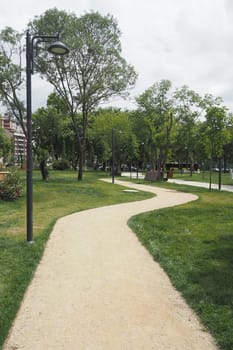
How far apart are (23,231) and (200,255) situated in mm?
4293

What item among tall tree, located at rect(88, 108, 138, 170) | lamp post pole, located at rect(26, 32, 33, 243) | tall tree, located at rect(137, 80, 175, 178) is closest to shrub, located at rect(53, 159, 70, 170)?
tall tree, located at rect(88, 108, 138, 170)

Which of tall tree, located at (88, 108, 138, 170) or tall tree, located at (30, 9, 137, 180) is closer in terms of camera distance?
tall tree, located at (30, 9, 137, 180)

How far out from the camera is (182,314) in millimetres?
3906

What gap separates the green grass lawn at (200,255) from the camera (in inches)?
154

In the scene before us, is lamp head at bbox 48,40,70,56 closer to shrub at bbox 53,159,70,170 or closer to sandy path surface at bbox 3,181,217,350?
sandy path surface at bbox 3,181,217,350

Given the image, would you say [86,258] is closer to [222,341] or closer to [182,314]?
[182,314]

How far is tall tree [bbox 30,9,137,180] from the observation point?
2400 cm

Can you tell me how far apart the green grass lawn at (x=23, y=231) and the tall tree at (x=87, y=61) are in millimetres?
10550

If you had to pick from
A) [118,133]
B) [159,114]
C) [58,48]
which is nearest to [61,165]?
[118,133]

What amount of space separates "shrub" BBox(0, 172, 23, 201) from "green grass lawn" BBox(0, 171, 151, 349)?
1.14 ft

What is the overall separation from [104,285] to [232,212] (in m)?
7.92

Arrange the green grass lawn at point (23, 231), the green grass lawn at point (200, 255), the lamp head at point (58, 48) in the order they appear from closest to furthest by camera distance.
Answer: the green grass lawn at point (200, 255) < the green grass lawn at point (23, 231) < the lamp head at point (58, 48)

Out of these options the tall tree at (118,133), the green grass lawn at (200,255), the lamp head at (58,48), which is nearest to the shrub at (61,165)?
the tall tree at (118,133)

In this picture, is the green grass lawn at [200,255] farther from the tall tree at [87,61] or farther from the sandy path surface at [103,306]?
the tall tree at [87,61]
